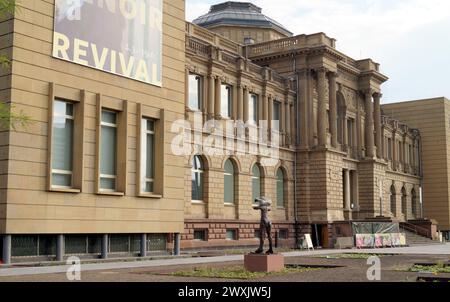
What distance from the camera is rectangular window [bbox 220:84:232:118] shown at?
155 feet

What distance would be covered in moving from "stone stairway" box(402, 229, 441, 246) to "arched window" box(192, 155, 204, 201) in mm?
24735

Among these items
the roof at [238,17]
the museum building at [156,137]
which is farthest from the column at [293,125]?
A: the roof at [238,17]

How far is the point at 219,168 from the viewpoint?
149 feet

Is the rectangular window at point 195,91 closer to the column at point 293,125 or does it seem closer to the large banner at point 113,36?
Result: the large banner at point 113,36

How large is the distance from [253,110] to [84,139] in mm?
24345

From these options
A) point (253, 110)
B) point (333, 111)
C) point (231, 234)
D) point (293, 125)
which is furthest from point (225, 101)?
point (333, 111)

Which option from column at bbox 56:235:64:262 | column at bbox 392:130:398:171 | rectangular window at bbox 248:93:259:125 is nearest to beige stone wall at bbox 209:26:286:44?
rectangular window at bbox 248:93:259:125

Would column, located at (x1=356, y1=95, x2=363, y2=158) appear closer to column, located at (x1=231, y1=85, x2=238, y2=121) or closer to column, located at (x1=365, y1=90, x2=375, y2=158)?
column, located at (x1=365, y1=90, x2=375, y2=158)

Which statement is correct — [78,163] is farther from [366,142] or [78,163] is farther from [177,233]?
[366,142]

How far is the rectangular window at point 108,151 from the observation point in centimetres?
3042

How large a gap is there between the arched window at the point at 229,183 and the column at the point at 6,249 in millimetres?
22988

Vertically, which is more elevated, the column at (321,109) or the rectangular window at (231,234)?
the column at (321,109)

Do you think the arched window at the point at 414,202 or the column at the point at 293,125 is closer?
the column at the point at 293,125
